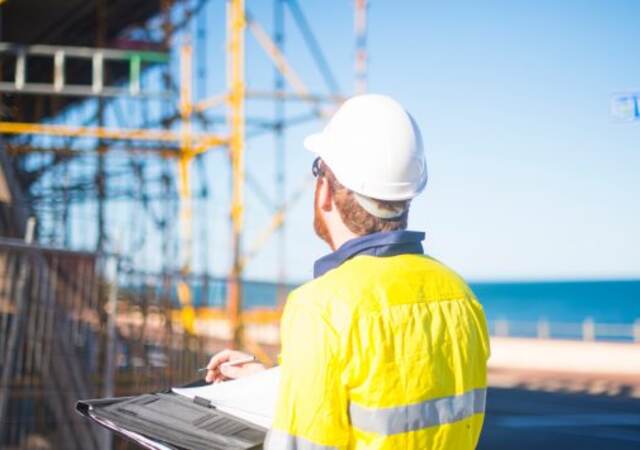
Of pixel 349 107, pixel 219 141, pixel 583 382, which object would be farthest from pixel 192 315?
pixel 349 107

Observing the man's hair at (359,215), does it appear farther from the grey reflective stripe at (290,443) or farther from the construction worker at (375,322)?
the grey reflective stripe at (290,443)

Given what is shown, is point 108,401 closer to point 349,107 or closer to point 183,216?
point 349,107

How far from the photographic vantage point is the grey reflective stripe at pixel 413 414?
1443mm

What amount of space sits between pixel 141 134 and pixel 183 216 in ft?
8.67

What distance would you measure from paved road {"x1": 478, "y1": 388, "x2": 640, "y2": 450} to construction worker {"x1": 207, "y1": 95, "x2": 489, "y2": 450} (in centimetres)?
775

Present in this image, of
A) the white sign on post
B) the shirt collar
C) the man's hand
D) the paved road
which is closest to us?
the shirt collar

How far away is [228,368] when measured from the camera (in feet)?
6.40

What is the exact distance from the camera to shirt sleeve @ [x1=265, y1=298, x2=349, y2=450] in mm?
1383

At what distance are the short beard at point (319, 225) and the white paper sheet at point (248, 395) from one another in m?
0.33

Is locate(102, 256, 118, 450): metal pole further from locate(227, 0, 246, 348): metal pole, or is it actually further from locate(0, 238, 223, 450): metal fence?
locate(227, 0, 246, 348): metal pole

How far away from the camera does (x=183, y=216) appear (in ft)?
51.3

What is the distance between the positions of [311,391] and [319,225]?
1.53ft

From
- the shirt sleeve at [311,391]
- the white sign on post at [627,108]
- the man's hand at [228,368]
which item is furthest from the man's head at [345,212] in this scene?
the white sign on post at [627,108]

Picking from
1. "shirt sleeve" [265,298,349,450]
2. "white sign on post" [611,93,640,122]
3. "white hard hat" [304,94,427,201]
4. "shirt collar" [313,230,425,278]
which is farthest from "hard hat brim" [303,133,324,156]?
"white sign on post" [611,93,640,122]
